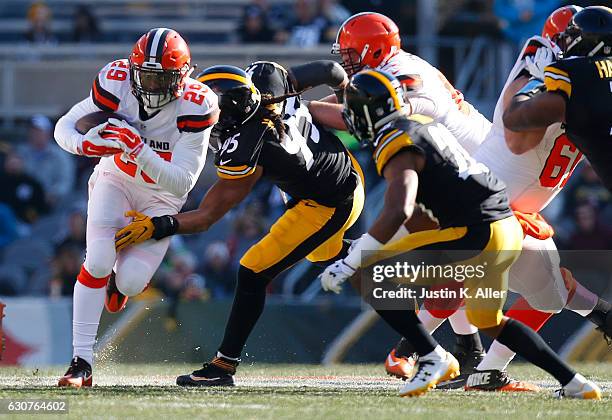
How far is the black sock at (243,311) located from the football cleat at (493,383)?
4.08 ft

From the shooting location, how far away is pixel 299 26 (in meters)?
12.9

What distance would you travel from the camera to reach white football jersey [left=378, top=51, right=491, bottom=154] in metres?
6.59

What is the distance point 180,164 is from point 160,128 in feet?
0.88

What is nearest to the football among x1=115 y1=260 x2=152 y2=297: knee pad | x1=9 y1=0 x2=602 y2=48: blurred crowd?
x1=115 y1=260 x2=152 y2=297: knee pad

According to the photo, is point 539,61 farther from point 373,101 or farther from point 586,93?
point 373,101

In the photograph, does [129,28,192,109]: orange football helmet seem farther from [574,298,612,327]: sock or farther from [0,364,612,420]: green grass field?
[574,298,612,327]: sock

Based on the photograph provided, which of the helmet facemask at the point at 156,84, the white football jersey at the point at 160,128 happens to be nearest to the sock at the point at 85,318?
the white football jersey at the point at 160,128

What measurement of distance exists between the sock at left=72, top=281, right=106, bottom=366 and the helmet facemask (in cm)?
106

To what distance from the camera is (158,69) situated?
240 inches

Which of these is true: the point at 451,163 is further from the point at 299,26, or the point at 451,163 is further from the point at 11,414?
the point at 299,26

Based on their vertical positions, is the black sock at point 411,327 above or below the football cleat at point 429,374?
above

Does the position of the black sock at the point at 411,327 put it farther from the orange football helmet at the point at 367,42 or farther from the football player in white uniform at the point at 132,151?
the orange football helmet at the point at 367,42

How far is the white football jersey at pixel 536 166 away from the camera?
642 centimetres

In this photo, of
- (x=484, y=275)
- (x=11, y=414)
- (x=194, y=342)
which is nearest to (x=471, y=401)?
(x=484, y=275)
